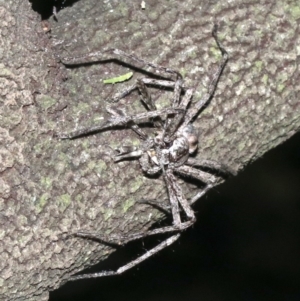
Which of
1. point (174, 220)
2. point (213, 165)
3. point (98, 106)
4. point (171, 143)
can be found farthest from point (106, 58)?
point (174, 220)

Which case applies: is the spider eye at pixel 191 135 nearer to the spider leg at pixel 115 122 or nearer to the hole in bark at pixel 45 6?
the spider leg at pixel 115 122

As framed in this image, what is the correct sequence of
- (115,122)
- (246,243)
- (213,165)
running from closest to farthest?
(115,122)
(213,165)
(246,243)

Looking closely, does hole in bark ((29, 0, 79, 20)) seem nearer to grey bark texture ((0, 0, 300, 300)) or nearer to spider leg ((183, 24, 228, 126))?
grey bark texture ((0, 0, 300, 300))

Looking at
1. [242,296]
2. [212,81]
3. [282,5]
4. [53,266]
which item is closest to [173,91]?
[212,81]

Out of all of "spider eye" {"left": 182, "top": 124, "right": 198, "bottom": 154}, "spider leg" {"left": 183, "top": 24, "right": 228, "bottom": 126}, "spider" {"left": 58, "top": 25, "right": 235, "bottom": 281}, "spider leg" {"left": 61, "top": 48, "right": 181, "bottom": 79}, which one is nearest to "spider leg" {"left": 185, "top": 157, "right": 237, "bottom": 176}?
"spider" {"left": 58, "top": 25, "right": 235, "bottom": 281}

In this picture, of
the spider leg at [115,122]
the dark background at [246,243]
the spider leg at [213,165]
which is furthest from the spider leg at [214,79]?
the dark background at [246,243]

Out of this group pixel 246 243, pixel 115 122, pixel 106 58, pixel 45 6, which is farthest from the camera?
pixel 246 243

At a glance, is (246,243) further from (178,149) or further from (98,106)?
(98,106)

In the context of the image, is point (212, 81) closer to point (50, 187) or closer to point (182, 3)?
point (182, 3)

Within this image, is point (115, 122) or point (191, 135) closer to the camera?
point (115, 122)
